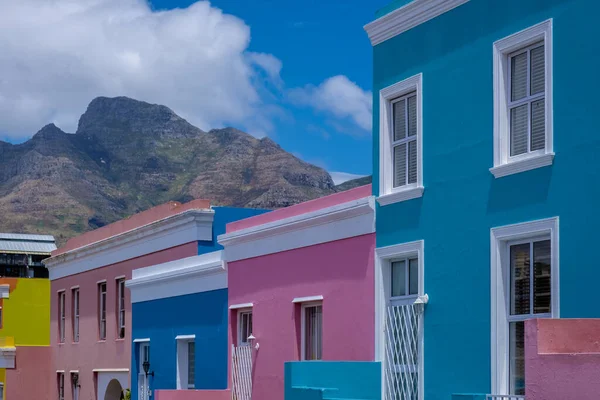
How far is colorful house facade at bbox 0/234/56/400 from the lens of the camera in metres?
30.0

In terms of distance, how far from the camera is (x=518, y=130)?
11.8 meters

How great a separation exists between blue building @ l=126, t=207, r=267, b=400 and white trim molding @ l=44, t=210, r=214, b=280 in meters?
0.15

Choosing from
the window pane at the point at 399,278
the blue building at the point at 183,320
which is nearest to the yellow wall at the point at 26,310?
the blue building at the point at 183,320

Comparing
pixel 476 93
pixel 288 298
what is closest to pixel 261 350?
pixel 288 298

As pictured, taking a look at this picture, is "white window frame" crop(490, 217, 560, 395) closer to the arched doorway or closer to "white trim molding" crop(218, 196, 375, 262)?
"white trim molding" crop(218, 196, 375, 262)

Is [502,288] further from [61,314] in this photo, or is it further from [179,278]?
[61,314]

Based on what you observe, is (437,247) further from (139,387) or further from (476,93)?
(139,387)

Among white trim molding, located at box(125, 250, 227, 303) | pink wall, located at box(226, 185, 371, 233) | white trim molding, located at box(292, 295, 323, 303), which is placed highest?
pink wall, located at box(226, 185, 371, 233)

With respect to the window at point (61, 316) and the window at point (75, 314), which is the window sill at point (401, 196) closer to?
the window at point (75, 314)

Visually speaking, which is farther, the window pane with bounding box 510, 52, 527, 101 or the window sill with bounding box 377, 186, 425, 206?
the window sill with bounding box 377, 186, 425, 206

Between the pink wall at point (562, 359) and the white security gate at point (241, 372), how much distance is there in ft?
27.6

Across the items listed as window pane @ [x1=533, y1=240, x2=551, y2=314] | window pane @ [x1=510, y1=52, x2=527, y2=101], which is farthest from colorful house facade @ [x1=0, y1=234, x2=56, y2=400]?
window pane @ [x1=533, y1=240, x2=551, y2=314]

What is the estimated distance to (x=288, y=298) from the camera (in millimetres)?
16188

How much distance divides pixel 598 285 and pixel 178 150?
12475cm
